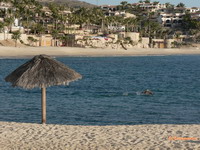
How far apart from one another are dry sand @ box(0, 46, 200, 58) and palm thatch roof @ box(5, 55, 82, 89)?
212 feet

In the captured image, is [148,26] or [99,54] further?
[148,26]

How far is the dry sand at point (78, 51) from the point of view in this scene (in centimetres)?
8338

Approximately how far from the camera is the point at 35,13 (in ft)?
382

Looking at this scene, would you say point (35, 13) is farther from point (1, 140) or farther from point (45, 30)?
point (1, 140)

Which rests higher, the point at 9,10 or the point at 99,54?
the point at 9,10

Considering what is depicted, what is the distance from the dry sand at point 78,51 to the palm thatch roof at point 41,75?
212 ft

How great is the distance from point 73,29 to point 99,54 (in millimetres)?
16557

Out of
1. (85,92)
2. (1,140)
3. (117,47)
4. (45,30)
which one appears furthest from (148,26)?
(1,140)

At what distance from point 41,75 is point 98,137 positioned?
356 cm

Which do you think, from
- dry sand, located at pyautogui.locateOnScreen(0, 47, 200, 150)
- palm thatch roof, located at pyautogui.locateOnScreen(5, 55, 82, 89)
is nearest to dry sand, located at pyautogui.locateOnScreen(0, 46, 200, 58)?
palm thatch roof, located at pyautogui.locateOnScreen(5, 55, 82, 89)

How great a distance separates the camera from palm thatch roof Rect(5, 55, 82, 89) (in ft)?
56.4

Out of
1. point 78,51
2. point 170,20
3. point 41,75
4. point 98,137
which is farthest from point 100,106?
point 170,20

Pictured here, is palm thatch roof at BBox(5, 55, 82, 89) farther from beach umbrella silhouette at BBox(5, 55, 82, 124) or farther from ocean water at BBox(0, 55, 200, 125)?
ocean water at BBox(0, 55, 200, 125)

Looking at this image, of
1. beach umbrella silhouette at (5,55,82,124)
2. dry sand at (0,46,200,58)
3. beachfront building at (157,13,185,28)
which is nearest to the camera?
beach umbrella silhouette at (5,55,82,124)
